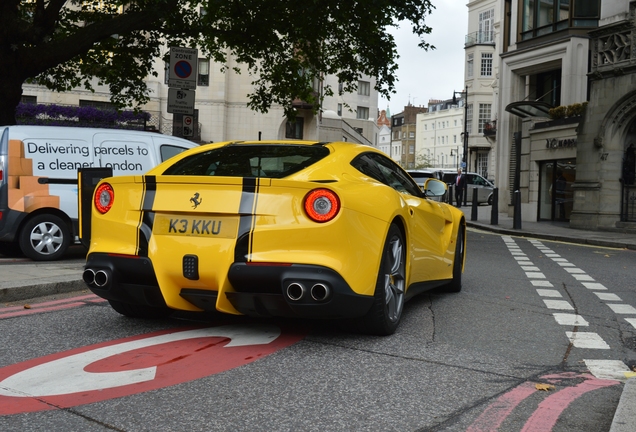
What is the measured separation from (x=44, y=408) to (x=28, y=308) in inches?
124

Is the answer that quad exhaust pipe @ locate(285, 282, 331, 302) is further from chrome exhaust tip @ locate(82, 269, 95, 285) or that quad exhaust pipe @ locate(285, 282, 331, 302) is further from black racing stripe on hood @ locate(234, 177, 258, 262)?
chrome exhaust tip @ locate(82, 269, 95, 285)

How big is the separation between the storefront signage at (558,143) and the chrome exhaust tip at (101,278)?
78.0 ft

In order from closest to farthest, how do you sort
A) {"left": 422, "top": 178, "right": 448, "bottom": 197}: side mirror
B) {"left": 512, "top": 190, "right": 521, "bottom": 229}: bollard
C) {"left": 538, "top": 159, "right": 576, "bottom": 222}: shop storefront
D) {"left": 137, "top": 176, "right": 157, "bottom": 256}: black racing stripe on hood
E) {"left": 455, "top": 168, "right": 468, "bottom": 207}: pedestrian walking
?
{"left": 137, "top": 176, "right": 157, "bottom": 256}: black racing stripe on hood < {"left": 422, "top": 178, "right": 448, "bottom": 197}: side mirror < {"left": 512, "top": 190, "right": 521, "bottom": 229}: bollard < {"left": 538, "top": 159, "right": 576, "bottom": 222}: shop storefront < {"left": 455, "top": 168, "right": 468, "bottom": 207}: pedestrian walking

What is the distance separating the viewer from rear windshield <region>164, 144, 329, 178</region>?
5.45 metres

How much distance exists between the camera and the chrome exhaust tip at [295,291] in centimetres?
479

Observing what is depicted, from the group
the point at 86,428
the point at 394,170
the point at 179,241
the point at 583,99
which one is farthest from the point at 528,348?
the point at 583,99

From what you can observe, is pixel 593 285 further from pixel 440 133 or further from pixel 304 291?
pixel 440 133

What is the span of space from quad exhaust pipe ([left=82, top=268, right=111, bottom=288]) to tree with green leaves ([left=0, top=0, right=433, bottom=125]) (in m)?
10.8

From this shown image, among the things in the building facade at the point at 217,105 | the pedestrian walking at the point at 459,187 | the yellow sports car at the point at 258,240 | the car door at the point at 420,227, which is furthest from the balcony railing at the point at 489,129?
the yellow sports car at the point at 258,240

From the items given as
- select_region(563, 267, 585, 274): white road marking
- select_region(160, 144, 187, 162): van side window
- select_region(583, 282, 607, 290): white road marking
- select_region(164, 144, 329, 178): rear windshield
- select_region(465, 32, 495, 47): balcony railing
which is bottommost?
select_region(563, 267, 585, 274): white road marking

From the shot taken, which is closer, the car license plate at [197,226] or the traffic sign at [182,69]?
the car license plate at [197,226]

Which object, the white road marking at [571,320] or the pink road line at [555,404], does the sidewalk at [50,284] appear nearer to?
the pink road line at [555,404]

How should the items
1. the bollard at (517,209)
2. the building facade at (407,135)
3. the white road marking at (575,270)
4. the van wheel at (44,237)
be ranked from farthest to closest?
the building facade at (407,135) < the bollard at (517,209) < the white road marking at (575,270) < the van wheel at (44,237)

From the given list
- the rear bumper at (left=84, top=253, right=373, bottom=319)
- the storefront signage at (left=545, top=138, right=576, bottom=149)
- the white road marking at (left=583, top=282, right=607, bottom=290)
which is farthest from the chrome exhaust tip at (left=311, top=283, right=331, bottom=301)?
the storefront signage at (left=545, top=138, right=576, bottom=149)
